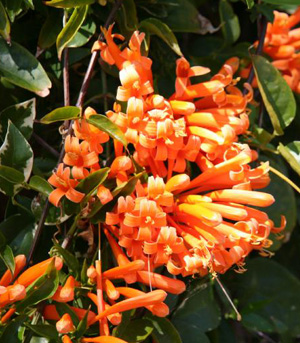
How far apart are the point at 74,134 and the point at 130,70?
14 centimetres

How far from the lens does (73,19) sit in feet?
3.28

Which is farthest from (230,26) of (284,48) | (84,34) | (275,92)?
(84,34)

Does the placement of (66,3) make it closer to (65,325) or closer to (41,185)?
(41,185)

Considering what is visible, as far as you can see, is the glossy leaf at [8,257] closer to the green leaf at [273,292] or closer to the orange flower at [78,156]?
the orange flower at [78,156]

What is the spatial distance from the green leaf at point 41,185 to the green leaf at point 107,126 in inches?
4.8

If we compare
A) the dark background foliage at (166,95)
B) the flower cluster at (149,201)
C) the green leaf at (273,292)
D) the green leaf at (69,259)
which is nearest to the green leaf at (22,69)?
the dark background foliage at (166,95)

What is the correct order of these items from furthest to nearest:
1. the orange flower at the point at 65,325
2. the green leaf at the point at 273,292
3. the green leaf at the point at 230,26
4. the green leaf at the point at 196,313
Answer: the green leaf at the point at 273,292, the green leaf at the point at 230,26, the green leaf at the point at 196,313, the orange flower at the point at 65,325

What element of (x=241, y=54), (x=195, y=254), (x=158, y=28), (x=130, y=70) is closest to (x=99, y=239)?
(x=195, y=254)

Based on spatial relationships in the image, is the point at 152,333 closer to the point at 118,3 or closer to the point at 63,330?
the point at 63,330

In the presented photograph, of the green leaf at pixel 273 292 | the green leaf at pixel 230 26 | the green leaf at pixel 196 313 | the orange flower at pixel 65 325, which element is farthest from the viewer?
the green leaf at pixel 273 292

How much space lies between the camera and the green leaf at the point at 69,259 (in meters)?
0.92

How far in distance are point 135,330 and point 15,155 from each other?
0.33 meters

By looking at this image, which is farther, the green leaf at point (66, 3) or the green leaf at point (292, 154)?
the green leaf at point (292, 154)

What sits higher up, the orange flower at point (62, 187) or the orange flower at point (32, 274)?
the orange flower at point (62, 187)
